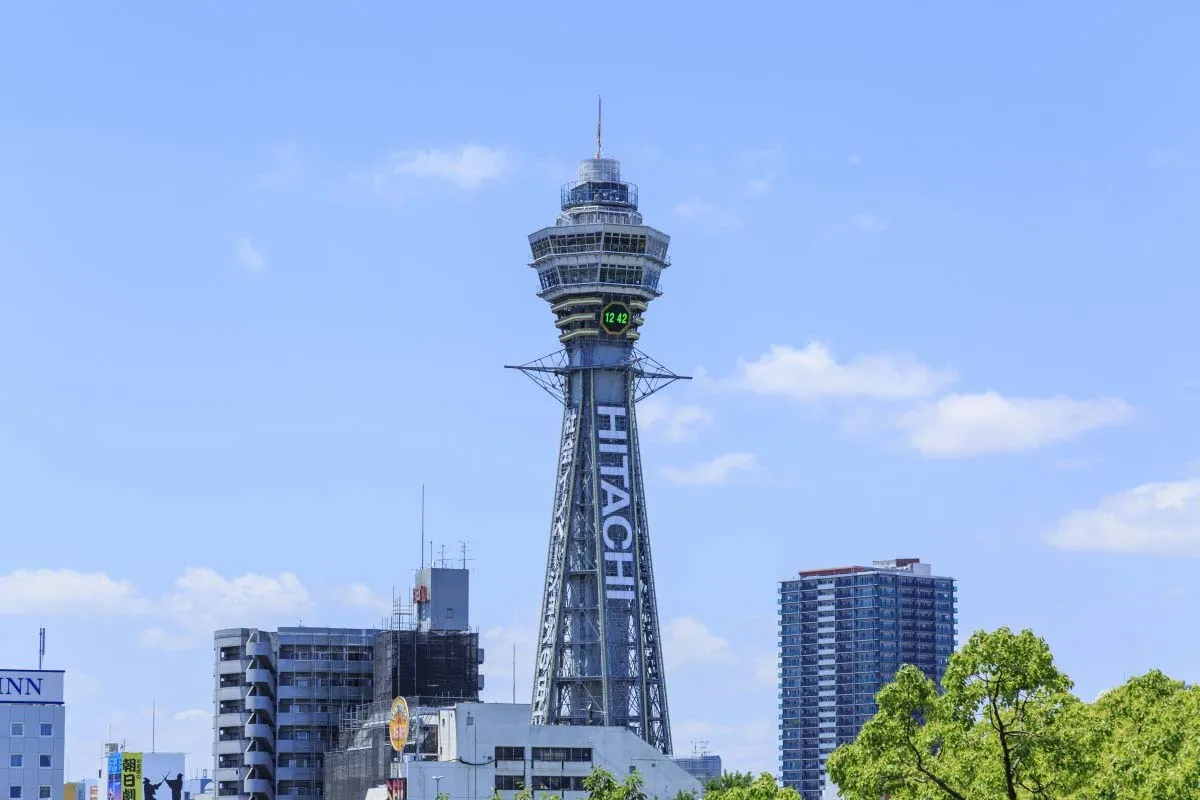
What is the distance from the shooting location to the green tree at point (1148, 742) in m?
66.2

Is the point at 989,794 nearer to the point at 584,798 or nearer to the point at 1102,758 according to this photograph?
the point at 1102,758

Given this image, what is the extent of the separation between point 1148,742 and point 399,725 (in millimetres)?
118599

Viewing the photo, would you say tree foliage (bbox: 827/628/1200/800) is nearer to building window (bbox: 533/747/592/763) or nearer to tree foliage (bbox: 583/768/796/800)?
tree foliage (bbox: 583/768/796/800)

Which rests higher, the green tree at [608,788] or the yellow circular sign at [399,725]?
the yellow circular sign at [399,725]

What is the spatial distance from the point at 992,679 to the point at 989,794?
13.0 feet

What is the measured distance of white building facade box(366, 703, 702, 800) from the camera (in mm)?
187000

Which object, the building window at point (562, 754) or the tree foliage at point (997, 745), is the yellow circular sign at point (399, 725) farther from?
the tree foliage at point (997, 745)

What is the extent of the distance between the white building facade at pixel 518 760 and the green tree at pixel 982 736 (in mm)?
116033

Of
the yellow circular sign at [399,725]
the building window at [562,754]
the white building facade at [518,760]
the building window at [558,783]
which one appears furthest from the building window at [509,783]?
the yellow circular sign at [399,725]

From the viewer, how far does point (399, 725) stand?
18538cm

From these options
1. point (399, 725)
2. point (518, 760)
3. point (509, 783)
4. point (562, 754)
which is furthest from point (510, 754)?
point (399, 725)

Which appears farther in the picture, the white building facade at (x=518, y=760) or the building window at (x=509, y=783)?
the building window at (x=509, y=783)

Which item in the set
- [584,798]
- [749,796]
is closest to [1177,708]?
[749,796]

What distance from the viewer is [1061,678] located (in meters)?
69.9
